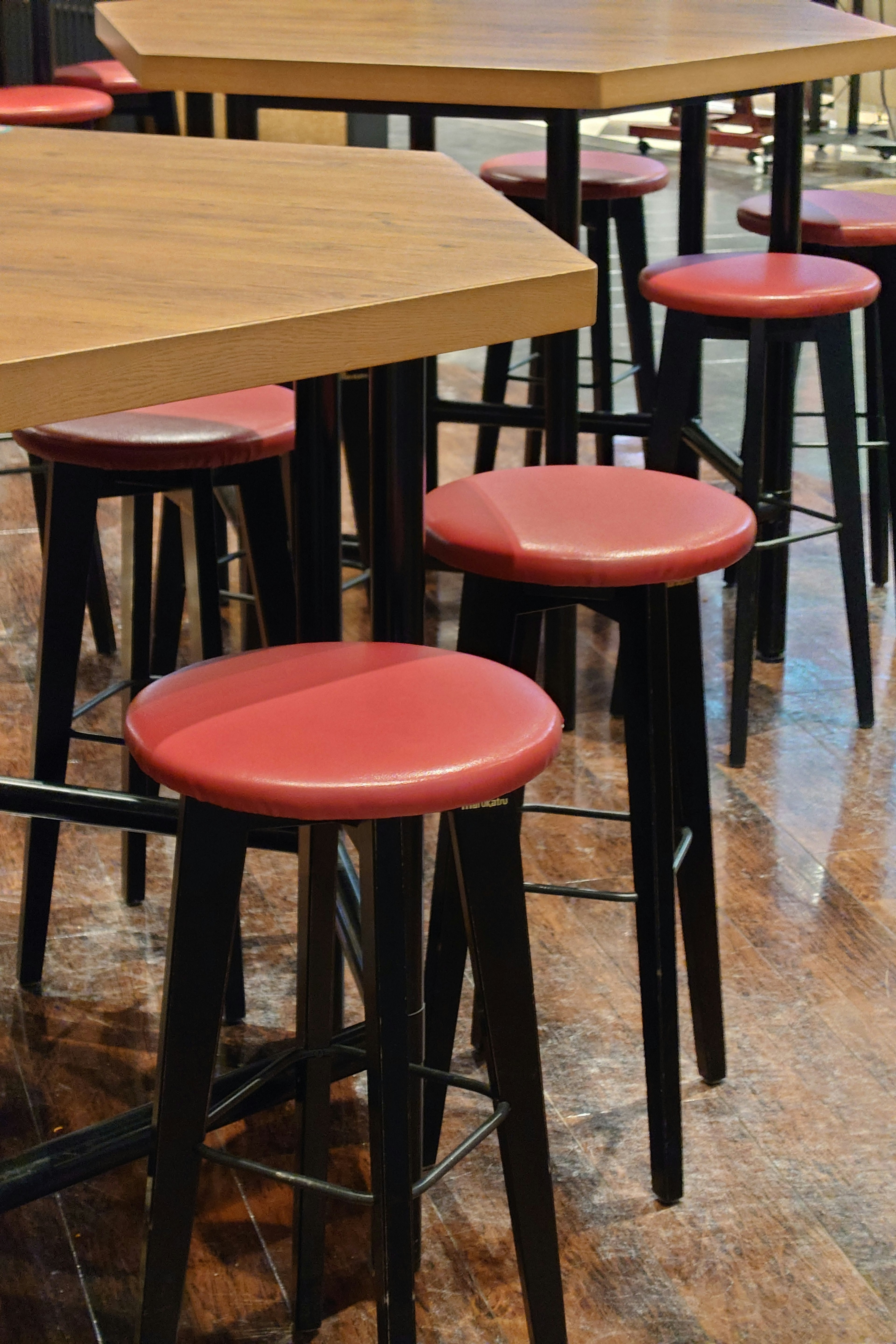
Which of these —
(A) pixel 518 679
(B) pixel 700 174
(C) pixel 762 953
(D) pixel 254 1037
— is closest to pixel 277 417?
(A) pixel 518 679

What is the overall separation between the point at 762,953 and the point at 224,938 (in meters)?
1.21

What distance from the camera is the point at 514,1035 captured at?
145cm

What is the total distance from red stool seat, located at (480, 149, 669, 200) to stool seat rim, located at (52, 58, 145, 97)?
1.16 meters

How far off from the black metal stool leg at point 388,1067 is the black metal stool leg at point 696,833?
60 cm

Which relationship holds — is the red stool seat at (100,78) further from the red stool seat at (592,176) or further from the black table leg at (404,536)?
the black table leg at (404,536)

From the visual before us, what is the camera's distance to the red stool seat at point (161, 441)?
1.88 metres

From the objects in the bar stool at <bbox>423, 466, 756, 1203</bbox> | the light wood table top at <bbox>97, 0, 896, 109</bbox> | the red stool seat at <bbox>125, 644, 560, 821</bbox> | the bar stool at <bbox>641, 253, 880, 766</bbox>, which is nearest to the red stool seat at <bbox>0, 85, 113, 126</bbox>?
the light wood table top at <bbox>97, 0, 896, 109</bbox>

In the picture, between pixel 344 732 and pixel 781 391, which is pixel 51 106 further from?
pixel 344 732

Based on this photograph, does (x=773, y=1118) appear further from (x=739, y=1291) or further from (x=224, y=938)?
(x=224, y=938)

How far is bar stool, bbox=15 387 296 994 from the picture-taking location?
1895mm

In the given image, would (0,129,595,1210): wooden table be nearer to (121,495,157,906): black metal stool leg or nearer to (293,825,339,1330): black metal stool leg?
(293,825,339,1330): black metal stool leg

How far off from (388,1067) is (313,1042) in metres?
0.30

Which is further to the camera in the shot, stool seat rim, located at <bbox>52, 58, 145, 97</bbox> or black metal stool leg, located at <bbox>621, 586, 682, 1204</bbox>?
stool seat rim, located at <bbox>52, 58, 145, 97</bbox>

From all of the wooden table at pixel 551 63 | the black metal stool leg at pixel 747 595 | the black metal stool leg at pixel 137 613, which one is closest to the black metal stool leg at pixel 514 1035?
the black metal stool leg at pixel 137 613
